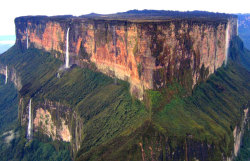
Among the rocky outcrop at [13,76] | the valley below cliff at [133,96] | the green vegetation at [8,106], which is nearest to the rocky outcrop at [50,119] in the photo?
the valley below cliff at [133,96]

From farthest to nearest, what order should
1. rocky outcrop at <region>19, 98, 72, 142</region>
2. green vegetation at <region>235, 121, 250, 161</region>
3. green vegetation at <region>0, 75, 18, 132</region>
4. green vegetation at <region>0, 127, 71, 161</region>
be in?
green vegetation at <region>0, 75, 18, 132</region>, rocky outcrop at <region>19, 98, 72, 142</region>, green vegetation at <region>0, 127, 71, 161</region>, green vegetation at <region>235, 121, 250, 161</region>

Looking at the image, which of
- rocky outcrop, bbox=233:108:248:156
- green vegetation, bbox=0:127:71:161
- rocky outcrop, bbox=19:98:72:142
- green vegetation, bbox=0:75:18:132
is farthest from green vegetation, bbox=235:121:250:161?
green vegetation, bbox=0:75:18:132

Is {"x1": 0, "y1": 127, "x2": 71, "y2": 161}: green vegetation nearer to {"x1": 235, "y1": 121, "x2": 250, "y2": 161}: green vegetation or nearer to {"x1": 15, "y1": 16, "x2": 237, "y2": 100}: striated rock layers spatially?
{"x1": 15, "y1": 16, "x2": 237, "y2": 100}: striated rock layers

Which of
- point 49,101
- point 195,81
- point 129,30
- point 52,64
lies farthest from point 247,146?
point 52,64

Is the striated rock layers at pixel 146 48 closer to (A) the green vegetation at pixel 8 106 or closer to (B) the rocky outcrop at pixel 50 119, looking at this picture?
(B) the rocky outcrop at pixel 50 119

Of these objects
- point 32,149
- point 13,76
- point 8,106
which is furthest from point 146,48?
point 13,76

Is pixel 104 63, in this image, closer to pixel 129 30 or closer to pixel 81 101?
pixel 81 101
